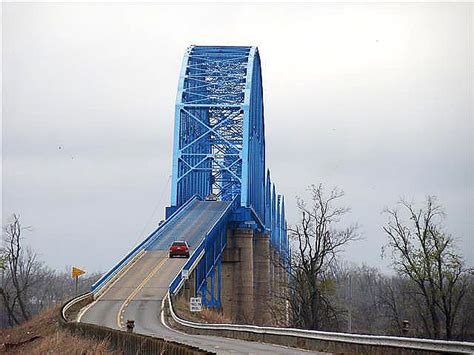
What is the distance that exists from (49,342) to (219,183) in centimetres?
6529

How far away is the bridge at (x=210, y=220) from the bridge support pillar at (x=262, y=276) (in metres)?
0.11

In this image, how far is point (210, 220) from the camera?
6581 cm

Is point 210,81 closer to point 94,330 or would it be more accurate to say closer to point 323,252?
point 323,252

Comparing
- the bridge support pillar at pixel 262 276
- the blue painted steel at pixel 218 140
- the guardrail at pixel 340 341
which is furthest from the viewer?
the blue painted steel at pixel 218 140

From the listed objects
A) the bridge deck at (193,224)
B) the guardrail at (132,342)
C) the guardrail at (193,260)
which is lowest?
the guardrail at (132,342)

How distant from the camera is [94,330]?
24.3 m

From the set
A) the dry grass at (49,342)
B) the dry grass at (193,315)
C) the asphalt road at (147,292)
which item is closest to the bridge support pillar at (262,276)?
the asphalt road at (147,292)

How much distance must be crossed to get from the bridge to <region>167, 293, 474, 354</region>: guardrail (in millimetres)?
5972

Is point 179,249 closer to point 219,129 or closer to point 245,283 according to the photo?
point 245,283

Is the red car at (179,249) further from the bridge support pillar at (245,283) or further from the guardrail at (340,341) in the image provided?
the guardrail at (340,341)

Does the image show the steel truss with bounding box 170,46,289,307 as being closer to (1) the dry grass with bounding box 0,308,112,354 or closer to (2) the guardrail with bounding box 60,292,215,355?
(1) the dry grass with bounding box 0,308,112,354

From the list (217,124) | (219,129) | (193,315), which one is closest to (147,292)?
(193,315)

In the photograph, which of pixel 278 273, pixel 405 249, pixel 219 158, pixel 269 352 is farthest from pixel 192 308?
pixel 278 273

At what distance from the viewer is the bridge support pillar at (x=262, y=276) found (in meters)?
68.4
